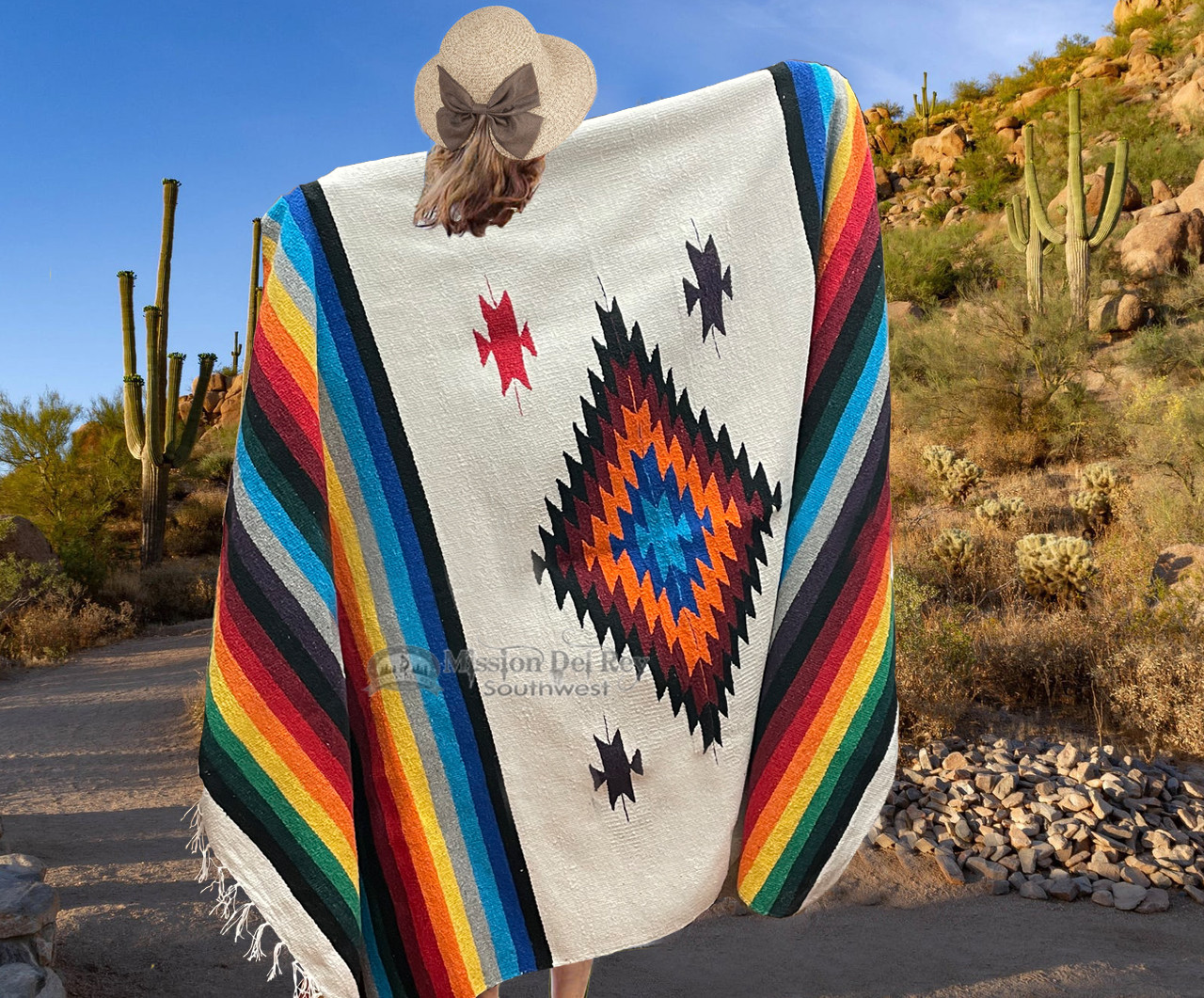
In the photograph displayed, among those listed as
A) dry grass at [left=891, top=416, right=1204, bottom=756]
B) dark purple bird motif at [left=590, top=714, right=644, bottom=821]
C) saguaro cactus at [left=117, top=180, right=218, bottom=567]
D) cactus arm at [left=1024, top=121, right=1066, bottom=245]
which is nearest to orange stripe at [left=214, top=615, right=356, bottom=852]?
dark purple bird motif at [left=590, top=714, right=644, bottom=821]

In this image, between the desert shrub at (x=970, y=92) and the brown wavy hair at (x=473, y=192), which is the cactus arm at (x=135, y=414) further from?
the desert shrub at (x=970, y=92)

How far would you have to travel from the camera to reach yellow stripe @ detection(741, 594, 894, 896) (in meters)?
1.99

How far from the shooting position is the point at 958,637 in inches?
203

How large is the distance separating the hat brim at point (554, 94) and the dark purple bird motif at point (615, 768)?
1.17m

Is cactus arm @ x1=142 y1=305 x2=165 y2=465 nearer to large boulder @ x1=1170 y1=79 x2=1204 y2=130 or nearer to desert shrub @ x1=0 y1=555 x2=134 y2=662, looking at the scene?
desert shrub @ x1=0 y1=555 x2=134 y2=662

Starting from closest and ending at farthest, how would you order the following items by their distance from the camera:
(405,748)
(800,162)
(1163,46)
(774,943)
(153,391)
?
1. (405,748)
2. (800,162)
3. (774,943)
4. (153,391)
5. (1163,46)

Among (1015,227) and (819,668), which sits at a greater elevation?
(1015,227)

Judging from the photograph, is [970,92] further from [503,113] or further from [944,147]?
[503,113]

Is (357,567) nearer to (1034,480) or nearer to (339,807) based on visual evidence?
(339,807)

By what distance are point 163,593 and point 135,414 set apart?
244cm

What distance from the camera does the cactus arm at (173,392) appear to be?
1161 cm

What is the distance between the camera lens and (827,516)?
1.97 meters

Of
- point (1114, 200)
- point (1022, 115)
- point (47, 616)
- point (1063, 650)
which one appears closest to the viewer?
point (1063, 650)

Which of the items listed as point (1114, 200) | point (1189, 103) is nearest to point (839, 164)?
point (1114, 200)
